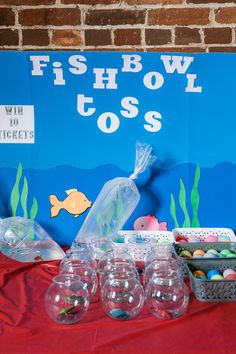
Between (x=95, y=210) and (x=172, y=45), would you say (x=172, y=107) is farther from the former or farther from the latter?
(x=95, y=210)

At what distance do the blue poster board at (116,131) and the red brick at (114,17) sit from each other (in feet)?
0.40

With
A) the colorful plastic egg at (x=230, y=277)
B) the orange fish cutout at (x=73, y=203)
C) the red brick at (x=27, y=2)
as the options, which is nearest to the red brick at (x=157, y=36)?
the red brick at (x=27, y=2)

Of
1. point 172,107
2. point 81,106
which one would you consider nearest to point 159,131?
point 172,107

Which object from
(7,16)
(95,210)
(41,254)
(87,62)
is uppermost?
(7,16)

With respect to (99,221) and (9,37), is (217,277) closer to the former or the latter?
(99,221)

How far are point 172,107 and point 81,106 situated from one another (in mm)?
358

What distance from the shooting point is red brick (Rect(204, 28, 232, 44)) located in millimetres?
1534

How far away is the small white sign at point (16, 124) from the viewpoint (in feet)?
5.28

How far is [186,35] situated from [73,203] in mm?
798

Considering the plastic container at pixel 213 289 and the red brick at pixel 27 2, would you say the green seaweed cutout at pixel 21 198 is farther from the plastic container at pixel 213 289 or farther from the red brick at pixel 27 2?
the plastic container at pixel 213 289

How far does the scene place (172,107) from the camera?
1.58m

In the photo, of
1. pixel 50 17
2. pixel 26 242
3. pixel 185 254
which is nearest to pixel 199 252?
pixel 185 254

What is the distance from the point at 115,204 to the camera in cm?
164

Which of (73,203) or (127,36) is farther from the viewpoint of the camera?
(73,203)
